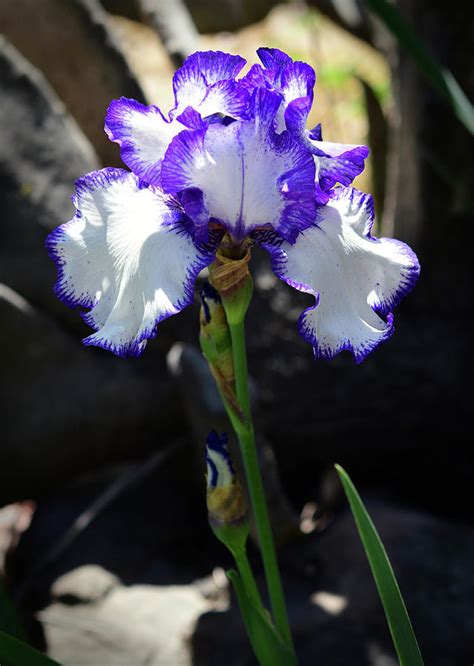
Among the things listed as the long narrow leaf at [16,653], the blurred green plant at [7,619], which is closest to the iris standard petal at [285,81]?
the long narrow leaf at [16,653]

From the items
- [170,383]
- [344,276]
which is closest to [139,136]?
[344,276]

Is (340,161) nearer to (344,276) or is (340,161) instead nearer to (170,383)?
(344,276)

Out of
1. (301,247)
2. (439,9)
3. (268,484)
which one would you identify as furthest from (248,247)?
(439,9)

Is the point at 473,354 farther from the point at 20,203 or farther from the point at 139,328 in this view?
the point at 139,328

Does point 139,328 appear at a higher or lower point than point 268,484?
higher

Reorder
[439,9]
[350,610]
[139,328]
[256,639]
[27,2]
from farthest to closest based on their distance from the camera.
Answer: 1. [27,2]
2. [439,9]
3. [350,610]
4. [256,639]
5. [139,328]

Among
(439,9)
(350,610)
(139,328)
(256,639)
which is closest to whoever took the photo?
(139,328)
